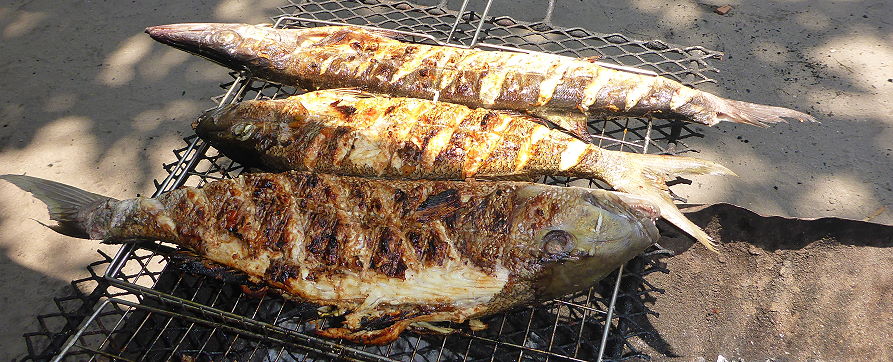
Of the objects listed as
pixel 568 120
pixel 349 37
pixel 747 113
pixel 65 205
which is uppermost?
pixel 349 37

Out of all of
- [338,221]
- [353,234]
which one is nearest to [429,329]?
[353,234]

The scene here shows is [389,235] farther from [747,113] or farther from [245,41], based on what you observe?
[747,113]

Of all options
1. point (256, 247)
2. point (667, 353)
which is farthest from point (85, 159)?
point (667, 353)

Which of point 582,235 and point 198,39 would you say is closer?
point 582,235

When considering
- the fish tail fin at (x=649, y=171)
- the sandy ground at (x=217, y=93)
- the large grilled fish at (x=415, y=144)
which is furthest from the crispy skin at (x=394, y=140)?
the sandy ground at (x=217, y=93)

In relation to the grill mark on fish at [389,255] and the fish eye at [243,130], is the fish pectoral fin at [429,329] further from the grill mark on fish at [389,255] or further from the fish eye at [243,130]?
the fish eye at [243,130]

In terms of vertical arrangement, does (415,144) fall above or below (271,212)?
above
